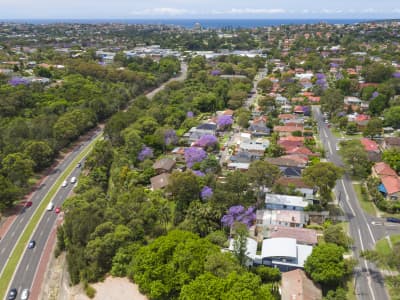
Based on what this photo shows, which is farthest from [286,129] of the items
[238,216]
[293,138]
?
[238,216]

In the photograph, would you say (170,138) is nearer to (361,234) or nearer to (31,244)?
(31,244)

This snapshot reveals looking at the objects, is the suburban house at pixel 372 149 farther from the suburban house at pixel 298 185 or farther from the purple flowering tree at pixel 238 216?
the purple flowering tree at pixel 238 216

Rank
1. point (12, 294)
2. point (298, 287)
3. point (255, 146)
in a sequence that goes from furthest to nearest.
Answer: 1. point (255, 146)
2. point (12, 294)
3. point (298, 287)

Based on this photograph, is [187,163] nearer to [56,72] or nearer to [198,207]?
[198,207]

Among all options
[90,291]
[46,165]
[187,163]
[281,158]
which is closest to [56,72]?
[46,165]

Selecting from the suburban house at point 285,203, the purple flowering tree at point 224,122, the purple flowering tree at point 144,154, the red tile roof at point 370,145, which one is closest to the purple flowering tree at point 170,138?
the purple flowering tree at point 144,154

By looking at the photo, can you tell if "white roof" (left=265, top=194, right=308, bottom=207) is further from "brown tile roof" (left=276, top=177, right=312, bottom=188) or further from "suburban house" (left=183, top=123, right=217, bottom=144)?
"suburban house" (left=183, top=123, right=217, bottom=144)
